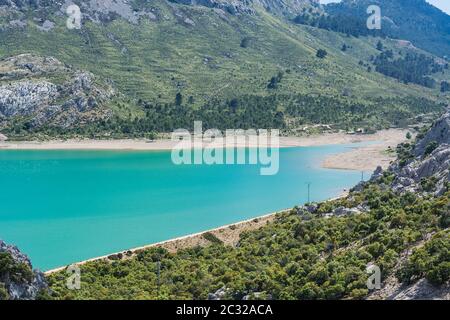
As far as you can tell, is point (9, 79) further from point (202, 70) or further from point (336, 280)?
point (336, 280)

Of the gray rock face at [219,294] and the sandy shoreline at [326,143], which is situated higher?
the sandy shoreline at [326,143]

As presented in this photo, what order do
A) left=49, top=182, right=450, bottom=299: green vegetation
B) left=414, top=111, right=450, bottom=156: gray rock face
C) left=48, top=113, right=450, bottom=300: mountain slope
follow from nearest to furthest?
1. left=48, top=113, right=450, bottom=300: mountain slope
2. left=49, top=182, right=450, bottom=299: green vegetation
3. left=414, top=111, right=450, bottom=156: gray rock face

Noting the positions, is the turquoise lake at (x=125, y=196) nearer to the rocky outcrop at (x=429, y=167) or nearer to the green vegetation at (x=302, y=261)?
the green vegetation at (x=302, y=261)

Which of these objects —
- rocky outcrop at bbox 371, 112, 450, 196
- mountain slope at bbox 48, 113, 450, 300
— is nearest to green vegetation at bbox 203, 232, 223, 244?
mountain slope at bbox 48, 113, 450, 300

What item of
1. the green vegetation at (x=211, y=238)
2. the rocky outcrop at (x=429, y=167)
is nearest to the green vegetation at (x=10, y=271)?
the green vegetation at (x=211, y=238)

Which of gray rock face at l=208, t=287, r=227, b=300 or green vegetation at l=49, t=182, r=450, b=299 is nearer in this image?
green vegetation at l=49, t=182, r=450, b=299

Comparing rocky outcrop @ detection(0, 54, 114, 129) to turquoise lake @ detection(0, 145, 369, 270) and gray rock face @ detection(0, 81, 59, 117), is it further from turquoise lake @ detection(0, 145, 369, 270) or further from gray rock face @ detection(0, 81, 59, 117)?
turquoise lake @ detection(0, 145, 369, 270)
